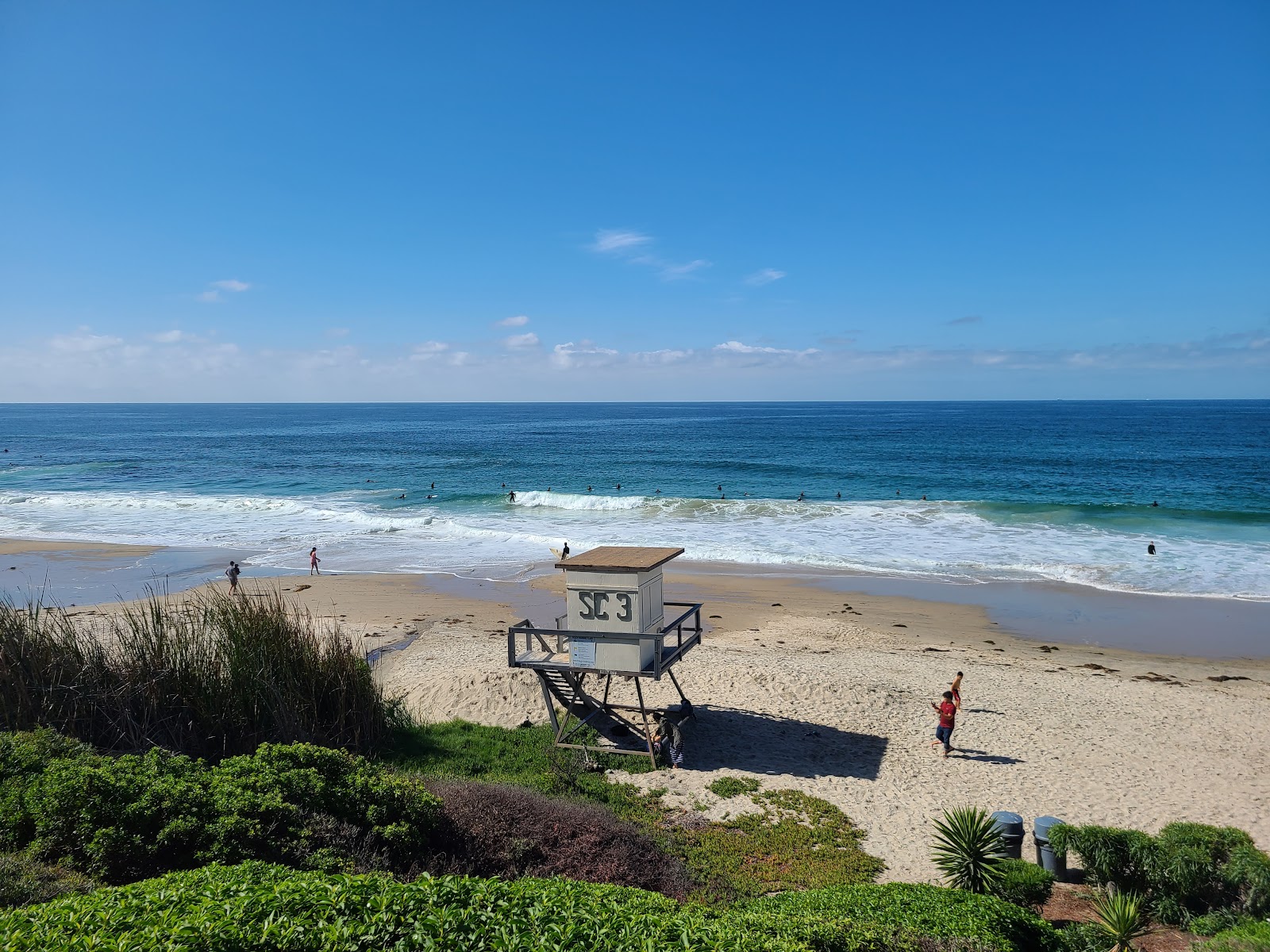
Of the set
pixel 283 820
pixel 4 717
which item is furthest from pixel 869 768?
pixel 4 717

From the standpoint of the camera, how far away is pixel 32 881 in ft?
21.1

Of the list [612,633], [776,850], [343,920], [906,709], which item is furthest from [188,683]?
[906,709]

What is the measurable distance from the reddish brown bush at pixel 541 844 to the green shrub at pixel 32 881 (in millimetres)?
3277

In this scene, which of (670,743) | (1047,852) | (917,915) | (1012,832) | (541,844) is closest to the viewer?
(917,915)

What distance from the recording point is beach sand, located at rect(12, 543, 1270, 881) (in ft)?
41.5

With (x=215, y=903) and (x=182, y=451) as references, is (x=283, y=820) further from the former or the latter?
(x=182, y=451)

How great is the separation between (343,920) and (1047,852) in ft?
30.2

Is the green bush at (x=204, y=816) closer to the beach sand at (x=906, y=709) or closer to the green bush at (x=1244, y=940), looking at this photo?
the beach sand at (x=906, y=709)

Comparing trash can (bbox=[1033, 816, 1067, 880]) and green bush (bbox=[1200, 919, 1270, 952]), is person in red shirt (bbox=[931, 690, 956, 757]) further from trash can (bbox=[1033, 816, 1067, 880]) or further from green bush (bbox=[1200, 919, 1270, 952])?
green bush (bbox=[1200, 919, 1270, 952])

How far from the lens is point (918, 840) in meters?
11.2

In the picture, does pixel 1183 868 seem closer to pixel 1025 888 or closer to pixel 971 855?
pixel 1025 888

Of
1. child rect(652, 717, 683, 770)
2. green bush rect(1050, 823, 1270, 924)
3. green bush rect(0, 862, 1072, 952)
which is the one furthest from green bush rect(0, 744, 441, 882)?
green bush rect(1050, 823, 1270, 924)

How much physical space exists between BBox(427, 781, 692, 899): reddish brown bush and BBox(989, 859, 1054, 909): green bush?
3.65m

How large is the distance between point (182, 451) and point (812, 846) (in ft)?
300
